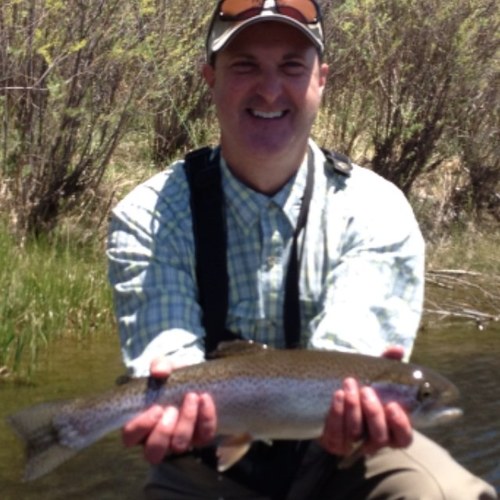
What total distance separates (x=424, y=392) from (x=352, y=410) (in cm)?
21

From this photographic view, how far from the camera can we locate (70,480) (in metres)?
6.21

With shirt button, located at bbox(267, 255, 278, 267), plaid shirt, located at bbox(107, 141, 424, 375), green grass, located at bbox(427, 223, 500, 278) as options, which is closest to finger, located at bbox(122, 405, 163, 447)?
plaid shirt, located at bbox(107, 141, 424, 375)

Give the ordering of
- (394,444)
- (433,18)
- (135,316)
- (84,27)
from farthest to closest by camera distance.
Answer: (433,18), (84,27), (135,316), (394,444)

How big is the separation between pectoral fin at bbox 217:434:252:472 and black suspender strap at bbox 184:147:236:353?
0.51 meters

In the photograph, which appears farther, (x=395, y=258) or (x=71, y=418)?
(x=395, y=258)

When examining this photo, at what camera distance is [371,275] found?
4086 millimetres

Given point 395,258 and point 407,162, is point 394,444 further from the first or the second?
point 407,162

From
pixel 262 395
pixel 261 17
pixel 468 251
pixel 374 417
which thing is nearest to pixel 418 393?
pixel 374 417

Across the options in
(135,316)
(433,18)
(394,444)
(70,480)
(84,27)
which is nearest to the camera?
(394,444)

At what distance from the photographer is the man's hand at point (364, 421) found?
3605 mm

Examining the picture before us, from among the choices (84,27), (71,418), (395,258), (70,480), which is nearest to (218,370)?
(71,418)

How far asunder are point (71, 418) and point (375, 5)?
9.08 metres

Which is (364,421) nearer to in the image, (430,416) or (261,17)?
(430,416)

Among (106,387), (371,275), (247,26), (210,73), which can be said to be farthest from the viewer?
(106,387)
